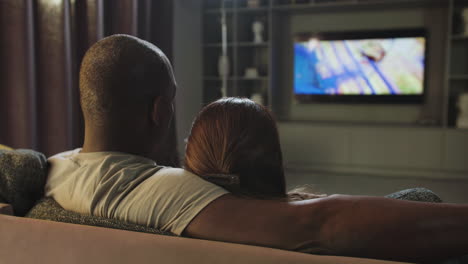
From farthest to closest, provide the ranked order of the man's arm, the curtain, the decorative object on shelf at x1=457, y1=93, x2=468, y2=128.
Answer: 1. the decorative object on shelf at x1=457, y1=93, x2=468, y2=128
2. the curtain
3. the man's arm

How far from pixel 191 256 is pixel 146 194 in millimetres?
170

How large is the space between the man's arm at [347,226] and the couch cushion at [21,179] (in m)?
0.33

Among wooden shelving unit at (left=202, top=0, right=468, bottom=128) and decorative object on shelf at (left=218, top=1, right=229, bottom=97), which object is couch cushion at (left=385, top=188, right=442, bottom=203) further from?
decorative object on shelf at (left=218, top=1, right=229, bottom=97)

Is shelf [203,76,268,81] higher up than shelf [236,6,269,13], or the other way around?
shelf [236,6,269,13]

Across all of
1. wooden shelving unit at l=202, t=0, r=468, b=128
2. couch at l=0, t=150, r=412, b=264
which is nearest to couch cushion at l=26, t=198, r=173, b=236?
couch at l=0, t=150, r=412, b=264

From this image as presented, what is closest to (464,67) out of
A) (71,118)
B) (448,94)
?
(448,94)

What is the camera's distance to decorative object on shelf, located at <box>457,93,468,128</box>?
157 inches

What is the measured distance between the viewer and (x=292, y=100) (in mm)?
4895

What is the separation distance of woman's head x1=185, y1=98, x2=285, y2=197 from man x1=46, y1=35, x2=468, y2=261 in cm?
4

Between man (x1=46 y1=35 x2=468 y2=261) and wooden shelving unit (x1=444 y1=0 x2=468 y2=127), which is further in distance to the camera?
wooden shelving unit (x1=444 y1=0 x2=468 y2=127)

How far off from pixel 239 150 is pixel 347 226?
0.21 m

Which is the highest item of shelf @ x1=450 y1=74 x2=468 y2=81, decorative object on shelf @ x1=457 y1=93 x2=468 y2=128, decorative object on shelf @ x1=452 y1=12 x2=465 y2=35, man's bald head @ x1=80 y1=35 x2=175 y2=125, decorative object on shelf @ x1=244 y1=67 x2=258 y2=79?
decorative object on shelf @ x1=452 y1=12 x2=465 y2=35

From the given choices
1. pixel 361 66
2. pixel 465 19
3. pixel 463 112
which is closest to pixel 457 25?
pixel 465 19

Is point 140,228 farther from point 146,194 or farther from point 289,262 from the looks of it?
point 289,262
